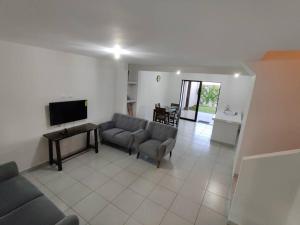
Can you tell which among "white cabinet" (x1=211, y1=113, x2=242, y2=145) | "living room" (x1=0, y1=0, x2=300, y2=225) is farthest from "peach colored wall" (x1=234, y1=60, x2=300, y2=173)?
"white cabinet" (x1=211, y1=113, x2=242, y2=145)

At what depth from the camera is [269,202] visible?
6.57ft

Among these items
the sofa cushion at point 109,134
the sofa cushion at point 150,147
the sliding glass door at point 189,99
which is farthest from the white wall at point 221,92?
the sofa cushion at point 150,147

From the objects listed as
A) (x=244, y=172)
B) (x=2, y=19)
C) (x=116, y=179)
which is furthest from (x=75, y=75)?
(x=244, y=172)

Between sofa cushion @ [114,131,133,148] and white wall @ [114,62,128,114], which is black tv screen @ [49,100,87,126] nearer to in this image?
sofa cushion @ [114,131,133,148]

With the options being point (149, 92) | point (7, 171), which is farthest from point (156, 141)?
point (149, 92)

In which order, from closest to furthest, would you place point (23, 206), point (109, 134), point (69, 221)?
point (69, 221) < point (23, 206) < point (109, 134)

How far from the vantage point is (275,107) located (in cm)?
280

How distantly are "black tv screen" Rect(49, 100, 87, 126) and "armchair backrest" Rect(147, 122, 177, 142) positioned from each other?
1.77 m

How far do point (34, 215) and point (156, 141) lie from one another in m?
2.72

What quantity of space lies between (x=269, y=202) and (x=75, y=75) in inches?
164

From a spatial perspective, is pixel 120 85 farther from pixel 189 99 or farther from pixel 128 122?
pixel 189 99

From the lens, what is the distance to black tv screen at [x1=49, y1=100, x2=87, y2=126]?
10.6ft

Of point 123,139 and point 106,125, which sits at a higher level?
point 106,125

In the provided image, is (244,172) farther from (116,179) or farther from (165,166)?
(116,179)
